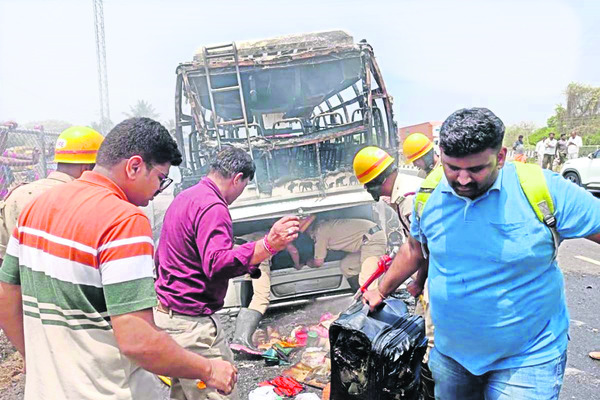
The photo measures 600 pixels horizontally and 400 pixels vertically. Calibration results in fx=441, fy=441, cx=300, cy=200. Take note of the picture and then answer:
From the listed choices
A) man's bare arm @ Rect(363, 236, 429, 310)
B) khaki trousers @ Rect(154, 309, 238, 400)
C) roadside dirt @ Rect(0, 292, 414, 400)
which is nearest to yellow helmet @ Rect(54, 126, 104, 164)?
khaki trousers @ Rect(154, 309, 238, 400)

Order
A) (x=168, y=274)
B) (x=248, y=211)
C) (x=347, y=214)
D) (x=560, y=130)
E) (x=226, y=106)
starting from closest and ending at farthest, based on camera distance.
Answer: (x=168, y=274) < (x=248, y=211) < (x=347, y=214) < (x=226, y=106) < (x=560, y=130)

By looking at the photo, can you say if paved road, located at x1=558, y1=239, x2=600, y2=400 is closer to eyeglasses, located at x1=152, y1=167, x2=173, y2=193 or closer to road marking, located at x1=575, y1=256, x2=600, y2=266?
road marking, located at x1=575, y1=256, x2=600, y2=266

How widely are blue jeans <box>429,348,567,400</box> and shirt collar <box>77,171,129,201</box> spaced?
56.0 inches

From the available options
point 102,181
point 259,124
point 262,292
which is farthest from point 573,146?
point 102,181

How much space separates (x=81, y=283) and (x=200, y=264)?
0.92m

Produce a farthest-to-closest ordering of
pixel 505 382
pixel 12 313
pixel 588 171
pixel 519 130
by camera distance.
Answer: pixel 519 130 → pixel 588 171 → pixel 505 382 → pixel 12 313

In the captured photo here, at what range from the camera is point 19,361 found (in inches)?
148

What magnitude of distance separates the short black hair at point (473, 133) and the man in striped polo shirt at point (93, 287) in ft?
3.50

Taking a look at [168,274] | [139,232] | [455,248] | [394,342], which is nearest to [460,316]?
[455,248]

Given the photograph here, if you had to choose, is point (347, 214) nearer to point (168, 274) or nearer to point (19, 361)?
point (168, 274)

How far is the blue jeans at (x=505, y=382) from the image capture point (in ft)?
5.22

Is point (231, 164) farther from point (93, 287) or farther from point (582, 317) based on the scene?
point (582, 317)

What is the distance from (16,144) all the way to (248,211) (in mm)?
4065

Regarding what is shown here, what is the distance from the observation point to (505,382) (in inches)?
64.0
